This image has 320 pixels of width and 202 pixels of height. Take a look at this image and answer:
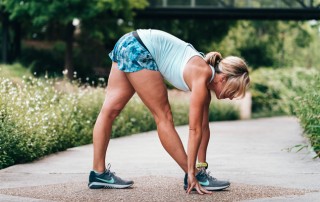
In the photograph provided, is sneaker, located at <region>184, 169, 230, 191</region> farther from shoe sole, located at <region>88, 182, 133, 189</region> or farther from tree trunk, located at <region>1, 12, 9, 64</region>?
tree trunk, located at <region>1, 12, 9, 64</region>

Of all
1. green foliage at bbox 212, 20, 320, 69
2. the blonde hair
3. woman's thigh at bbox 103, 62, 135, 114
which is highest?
the blonde hair

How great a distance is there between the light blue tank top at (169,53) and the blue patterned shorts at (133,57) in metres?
0.05

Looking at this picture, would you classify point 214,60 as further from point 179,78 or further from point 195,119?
point 195,119

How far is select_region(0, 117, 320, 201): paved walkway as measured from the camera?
575cm

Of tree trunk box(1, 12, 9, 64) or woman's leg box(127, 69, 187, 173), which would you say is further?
tree trunk box(1, 12, 9, 64)

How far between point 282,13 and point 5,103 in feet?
71.2

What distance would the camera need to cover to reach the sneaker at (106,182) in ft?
19.9

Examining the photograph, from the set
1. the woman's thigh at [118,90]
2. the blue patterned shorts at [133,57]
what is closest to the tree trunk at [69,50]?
the woman's thigh at [118,90]

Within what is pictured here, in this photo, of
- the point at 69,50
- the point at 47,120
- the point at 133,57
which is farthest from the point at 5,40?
the point at 133,57

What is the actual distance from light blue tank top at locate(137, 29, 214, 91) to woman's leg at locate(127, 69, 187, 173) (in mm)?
90

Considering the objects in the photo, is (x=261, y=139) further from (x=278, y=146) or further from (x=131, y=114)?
(x=131, y=114)

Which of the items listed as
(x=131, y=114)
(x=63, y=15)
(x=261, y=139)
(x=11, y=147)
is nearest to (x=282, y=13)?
(x=63, y=15)

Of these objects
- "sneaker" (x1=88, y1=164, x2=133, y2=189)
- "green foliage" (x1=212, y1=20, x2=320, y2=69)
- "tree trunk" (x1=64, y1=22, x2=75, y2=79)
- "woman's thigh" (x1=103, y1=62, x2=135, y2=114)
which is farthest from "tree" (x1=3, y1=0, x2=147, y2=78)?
"sneaker" (x1=88, y1=164, x2=133, y2=189)

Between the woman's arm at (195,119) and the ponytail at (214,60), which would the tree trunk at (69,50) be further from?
the woman's arm at (195,119)
